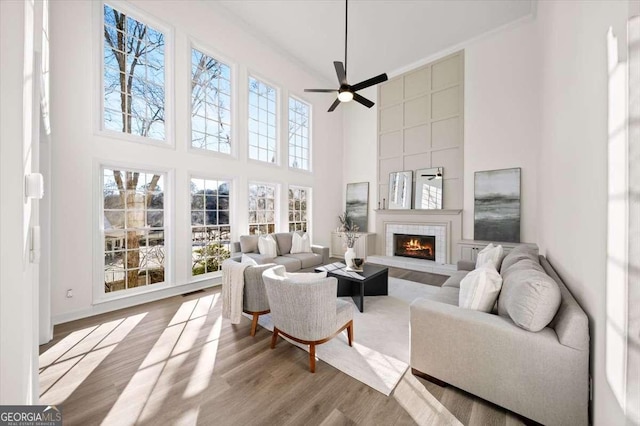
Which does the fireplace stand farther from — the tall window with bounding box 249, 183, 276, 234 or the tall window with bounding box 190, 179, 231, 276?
the tall window with bounding box 190, 179, 231, 276

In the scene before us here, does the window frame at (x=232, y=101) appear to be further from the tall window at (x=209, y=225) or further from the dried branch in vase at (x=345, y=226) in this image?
the dried branch in vase at (x=345, y=226)

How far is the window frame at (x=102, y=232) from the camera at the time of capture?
3.19 metres

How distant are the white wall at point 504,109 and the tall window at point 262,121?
4092mm

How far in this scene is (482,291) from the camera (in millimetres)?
1893

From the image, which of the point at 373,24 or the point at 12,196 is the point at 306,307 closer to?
the point at 12,196

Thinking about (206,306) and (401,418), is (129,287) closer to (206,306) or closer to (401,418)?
(206,306)

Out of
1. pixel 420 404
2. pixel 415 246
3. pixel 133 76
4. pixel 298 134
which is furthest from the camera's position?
pixel 298 134

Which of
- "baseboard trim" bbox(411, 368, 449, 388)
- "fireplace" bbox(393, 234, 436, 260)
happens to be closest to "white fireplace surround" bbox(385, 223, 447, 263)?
"fireplace" bbox(393, 234, 436, 260)

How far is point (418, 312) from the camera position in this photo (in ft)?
6.26

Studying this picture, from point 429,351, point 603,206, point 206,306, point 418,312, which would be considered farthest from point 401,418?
point 206,306

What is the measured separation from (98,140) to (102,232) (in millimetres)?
1234

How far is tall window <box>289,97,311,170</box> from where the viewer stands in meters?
6.18

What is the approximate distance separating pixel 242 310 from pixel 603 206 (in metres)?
2.99

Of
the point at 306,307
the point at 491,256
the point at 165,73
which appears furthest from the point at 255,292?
the point at 165,73
